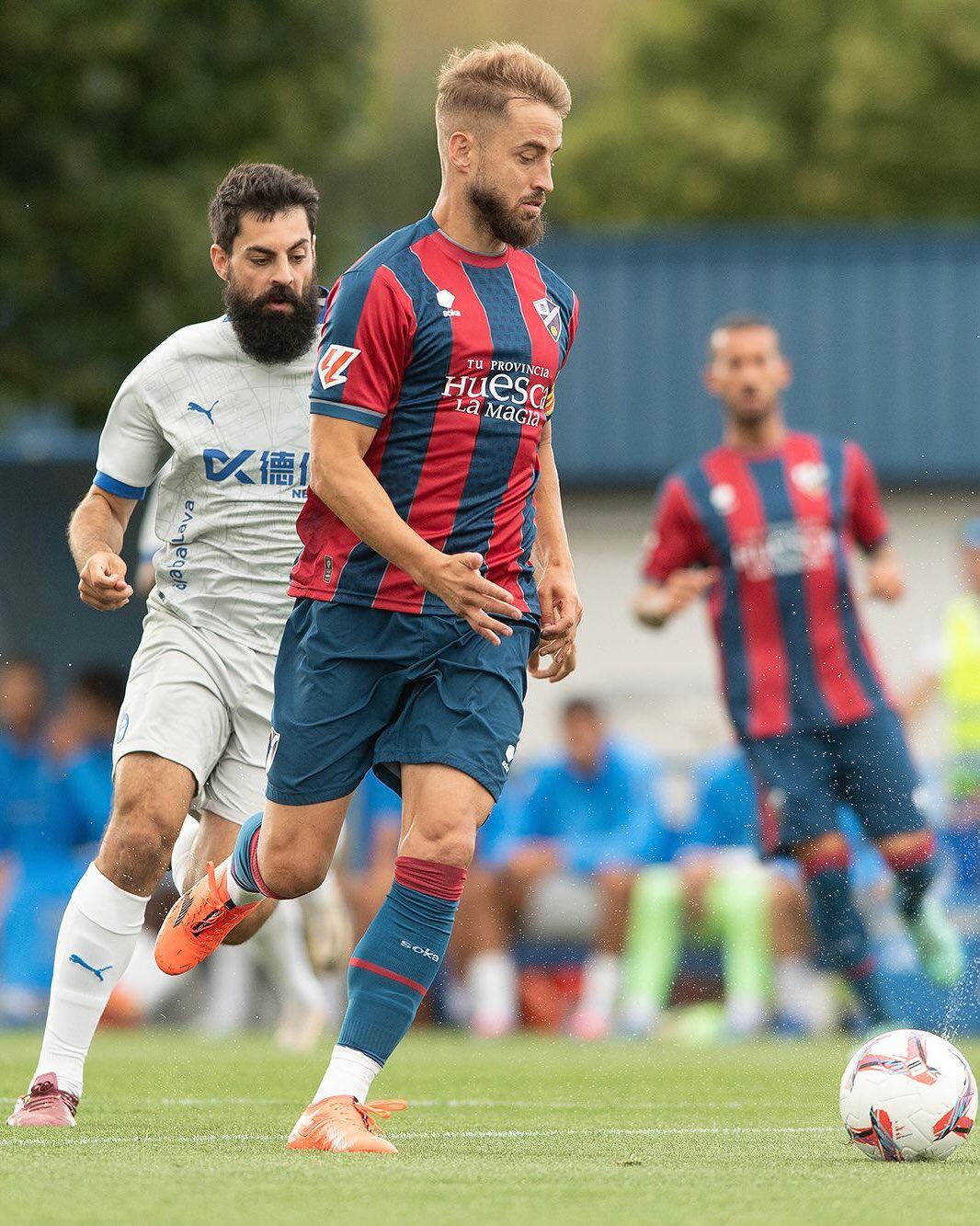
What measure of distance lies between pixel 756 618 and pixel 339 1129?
14.8ft

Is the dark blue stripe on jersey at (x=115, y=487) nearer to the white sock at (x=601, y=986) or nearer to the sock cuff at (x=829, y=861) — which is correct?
the sock cuff at (x=829, y=861)

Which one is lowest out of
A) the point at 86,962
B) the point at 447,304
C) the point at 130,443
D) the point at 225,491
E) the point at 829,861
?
the point at 829,861

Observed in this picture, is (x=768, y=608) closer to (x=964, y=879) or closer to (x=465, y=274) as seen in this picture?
(x=964, y=879)

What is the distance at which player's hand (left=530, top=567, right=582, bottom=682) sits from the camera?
19.0 ft

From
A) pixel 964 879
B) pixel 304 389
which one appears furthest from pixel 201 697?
pixel 964 879

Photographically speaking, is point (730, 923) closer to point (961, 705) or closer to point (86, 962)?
point (961, 705)

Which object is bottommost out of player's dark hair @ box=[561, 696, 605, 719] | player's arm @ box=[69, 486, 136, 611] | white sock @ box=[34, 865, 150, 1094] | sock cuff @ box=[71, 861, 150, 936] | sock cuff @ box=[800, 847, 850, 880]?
player's dark hair @ box=[561, 696, 605, 719]

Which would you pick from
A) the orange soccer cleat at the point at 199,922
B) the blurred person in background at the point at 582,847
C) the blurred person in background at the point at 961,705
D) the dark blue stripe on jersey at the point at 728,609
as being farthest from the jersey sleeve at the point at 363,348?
the blurred person in background at the point at 582,847

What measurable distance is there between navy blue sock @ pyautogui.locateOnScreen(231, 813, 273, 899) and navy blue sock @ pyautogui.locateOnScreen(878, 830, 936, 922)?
139 inches

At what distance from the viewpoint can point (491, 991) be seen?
1127 cm

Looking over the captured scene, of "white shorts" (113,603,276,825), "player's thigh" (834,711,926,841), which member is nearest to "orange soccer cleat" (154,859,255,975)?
"white shorts" (113,603,276,825)

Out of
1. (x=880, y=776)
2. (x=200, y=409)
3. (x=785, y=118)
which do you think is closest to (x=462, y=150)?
(x=200, y=409)

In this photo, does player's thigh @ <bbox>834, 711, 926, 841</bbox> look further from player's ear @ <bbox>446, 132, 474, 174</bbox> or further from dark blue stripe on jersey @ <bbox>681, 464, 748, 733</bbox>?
player's ear @ <bbox>446, 132, 474, 174</bbox>

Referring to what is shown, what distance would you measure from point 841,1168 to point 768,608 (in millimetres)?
4453
